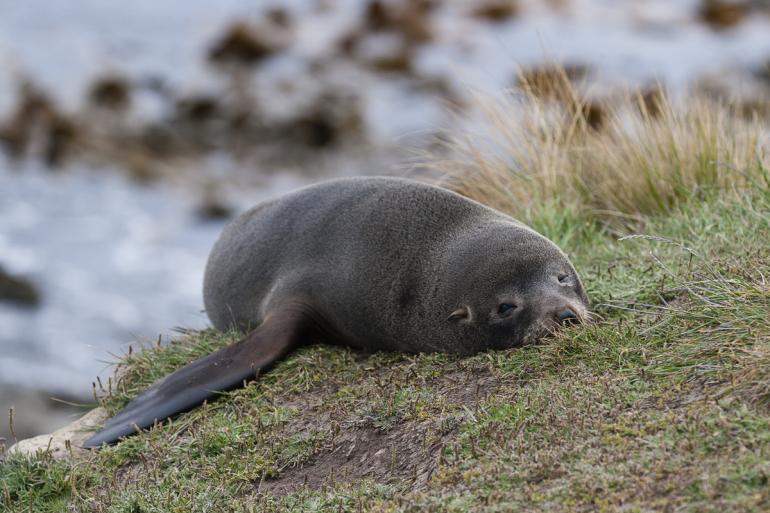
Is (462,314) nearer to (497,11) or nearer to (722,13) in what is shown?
(497,11)

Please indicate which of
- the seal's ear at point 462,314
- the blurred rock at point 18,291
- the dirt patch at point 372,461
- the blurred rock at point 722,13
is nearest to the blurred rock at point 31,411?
the blurred rock at point 18,291

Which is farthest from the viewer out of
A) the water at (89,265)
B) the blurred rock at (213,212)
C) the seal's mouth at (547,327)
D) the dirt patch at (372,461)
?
the blurred rock at (213,212)

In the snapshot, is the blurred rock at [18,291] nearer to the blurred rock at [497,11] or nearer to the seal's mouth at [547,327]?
the seal's mouth at [547,327]

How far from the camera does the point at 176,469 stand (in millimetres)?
4137

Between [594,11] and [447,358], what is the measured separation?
1788cm

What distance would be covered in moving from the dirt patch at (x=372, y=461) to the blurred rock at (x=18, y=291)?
7856 mm

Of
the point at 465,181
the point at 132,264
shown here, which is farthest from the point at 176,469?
the point at 132,264

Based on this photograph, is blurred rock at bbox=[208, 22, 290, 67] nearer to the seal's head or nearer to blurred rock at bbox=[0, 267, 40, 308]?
blurred rock at bbox=[0, 267, 40, 308]

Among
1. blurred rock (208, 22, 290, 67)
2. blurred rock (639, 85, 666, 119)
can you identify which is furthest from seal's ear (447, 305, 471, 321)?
blurred rock (208, 22, 290, 67)

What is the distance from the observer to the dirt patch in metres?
3.62

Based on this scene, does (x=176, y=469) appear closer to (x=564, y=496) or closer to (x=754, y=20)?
(x=564, y=496)

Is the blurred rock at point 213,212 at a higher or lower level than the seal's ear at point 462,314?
lower

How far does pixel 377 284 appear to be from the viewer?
5.04m

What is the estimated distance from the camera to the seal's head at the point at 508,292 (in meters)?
4.46
